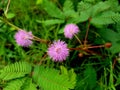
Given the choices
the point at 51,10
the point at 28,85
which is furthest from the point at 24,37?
the point at 28,85

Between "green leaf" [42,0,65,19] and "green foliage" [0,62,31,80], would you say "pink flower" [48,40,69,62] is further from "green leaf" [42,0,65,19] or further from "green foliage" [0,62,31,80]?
"green leaf" [42,0,65,19]

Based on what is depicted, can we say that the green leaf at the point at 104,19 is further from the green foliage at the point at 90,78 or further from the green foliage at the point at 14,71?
the green foliage at the point at 14,71

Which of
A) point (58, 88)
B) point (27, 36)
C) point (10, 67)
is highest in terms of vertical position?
point (27, 36)

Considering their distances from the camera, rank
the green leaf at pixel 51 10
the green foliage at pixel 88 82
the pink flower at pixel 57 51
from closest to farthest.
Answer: the pink flower at pixel 57 51, the green foliage at pixel 88 82, the green leaf at pixel 51 10

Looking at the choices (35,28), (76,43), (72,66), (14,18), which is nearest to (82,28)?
(76,43)

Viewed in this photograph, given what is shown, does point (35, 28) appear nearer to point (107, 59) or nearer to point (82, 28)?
point (82, 28)

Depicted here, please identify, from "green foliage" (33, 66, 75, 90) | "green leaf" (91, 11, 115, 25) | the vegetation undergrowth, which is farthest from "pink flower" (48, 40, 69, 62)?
"green leaf" (91, 11, 115, 25)

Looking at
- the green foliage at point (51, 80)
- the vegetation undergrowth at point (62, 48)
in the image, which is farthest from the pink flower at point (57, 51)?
the green foliage at point (51, 80)
